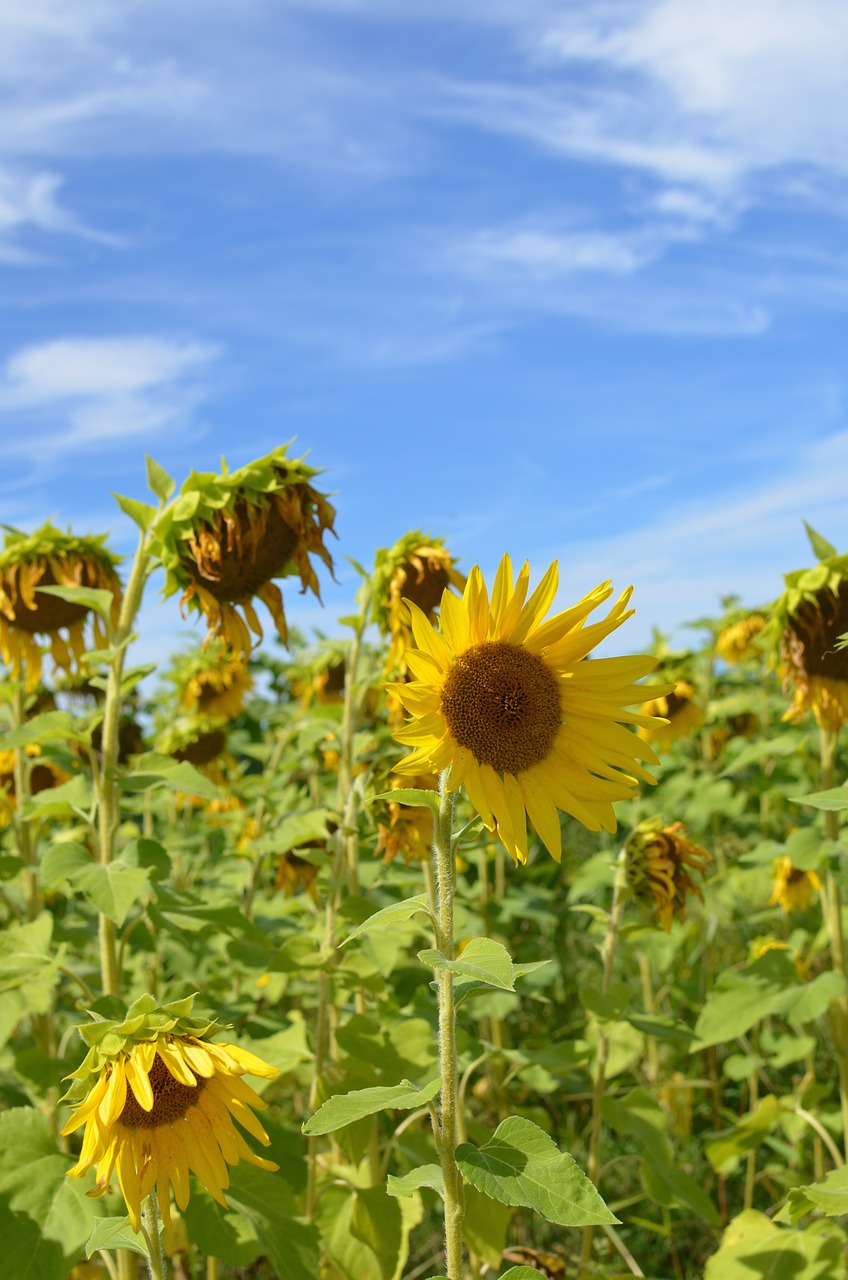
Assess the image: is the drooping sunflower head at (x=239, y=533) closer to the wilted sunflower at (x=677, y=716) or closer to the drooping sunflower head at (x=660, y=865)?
the drooping sunflower head at (x=660, y=865)

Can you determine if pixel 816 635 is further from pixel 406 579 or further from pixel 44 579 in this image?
pixel 44 579

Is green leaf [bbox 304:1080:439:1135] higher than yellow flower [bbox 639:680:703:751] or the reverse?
the reverse

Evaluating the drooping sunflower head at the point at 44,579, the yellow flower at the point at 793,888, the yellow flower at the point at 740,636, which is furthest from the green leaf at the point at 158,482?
the yellow flower at the point at 740,636

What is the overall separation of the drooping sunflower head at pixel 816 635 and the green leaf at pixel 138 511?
1.62 meters

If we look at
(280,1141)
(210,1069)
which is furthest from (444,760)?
(280,1141)

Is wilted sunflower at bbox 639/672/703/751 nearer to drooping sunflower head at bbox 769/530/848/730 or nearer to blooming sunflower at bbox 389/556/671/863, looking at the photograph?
drooping sunflower head at bbox 769/530/848/730

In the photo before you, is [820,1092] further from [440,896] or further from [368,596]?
[440,896]

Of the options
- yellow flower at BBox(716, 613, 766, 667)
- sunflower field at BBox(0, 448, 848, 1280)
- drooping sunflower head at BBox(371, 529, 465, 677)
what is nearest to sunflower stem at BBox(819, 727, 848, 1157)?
sunflower field at BBox(0, 448, 848, 1280)

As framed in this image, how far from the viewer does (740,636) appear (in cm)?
682

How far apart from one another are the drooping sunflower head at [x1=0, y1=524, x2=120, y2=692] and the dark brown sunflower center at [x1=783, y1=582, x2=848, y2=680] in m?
1.83

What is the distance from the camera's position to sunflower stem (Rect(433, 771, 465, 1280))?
5.27ft

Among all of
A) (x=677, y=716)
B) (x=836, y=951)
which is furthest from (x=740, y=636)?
(x=836, y=951)

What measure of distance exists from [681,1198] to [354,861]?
3.87 feet

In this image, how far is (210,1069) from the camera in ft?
5.35
